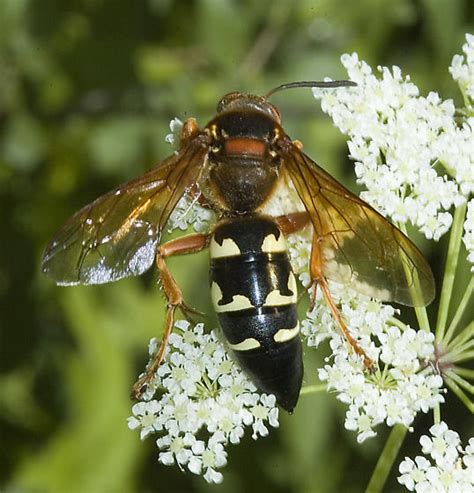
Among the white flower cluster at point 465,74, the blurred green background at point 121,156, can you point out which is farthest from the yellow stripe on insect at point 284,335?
the blurred green background at point 121,156

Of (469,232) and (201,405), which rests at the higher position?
(469,232)

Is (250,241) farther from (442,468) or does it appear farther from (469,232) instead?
(442,468)

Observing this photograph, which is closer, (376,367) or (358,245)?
(358,245)

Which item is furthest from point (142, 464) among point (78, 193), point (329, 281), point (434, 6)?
point (434, 6)

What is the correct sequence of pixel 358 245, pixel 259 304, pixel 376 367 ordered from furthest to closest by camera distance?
pixel 376 367, pixel 358 245, pixel 259 304

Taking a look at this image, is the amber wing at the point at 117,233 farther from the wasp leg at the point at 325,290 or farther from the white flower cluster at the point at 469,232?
the white flower cluster at the point at 469,232

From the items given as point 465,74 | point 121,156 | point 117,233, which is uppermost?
point 121,156

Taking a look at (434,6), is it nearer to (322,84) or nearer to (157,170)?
(322,84)

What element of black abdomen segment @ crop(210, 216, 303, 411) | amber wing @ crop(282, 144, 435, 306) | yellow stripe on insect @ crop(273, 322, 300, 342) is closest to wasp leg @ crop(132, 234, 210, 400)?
black abdomen segment @ crop(210, 216, 303, 411)

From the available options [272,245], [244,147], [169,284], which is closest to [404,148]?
[244,147]
